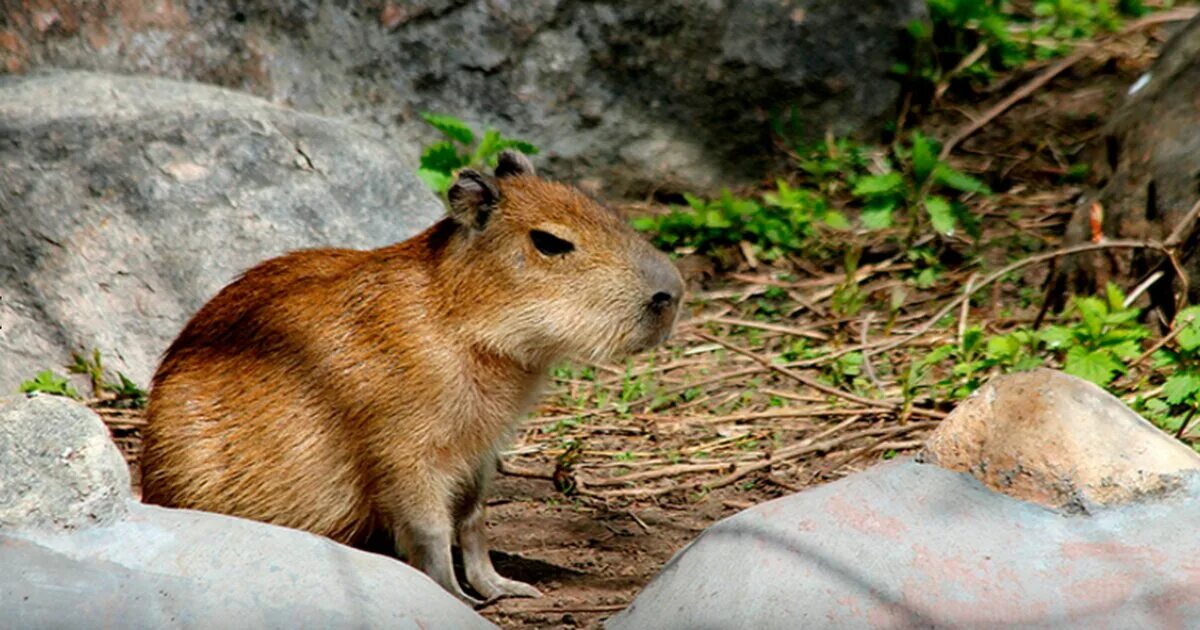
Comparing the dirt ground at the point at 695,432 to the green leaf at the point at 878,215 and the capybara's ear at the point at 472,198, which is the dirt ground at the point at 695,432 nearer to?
the green leaf at the point at 878,215

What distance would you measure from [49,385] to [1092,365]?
3.56 meters

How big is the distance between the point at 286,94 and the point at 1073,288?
3366mm

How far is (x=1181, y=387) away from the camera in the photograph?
15.2 feet

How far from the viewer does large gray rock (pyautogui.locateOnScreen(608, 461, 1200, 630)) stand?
2.72m

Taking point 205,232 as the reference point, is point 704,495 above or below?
below

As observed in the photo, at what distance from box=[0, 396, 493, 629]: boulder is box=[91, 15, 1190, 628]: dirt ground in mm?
1073

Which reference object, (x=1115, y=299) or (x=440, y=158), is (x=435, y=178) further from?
(x=1115, y=299)

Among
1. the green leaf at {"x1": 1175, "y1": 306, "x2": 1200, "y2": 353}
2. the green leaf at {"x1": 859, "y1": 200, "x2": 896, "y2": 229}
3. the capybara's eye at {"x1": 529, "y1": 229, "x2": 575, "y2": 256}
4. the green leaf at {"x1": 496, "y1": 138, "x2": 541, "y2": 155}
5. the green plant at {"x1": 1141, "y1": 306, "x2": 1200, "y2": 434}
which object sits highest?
the capybara's eye at {"x1": 529, "y1": 229, "x2": 575, "y2": 256}

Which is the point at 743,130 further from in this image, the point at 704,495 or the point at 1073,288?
the point at 704,495

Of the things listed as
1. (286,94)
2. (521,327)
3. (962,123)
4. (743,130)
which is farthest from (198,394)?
(962,123)

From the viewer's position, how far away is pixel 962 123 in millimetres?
7465

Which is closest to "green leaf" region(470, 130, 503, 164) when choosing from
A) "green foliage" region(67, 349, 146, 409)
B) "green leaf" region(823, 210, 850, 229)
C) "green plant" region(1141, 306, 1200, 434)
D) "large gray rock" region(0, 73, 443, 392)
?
"large gray rock" region(0, 73, 443, 392)

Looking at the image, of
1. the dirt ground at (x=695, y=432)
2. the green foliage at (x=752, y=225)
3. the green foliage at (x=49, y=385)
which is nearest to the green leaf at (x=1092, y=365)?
the dirt ground at (x=695, y=432)

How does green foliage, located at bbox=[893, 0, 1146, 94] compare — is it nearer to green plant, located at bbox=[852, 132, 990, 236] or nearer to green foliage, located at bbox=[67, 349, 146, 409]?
green plant, located at bbox=[852, 132, 990, 236]
